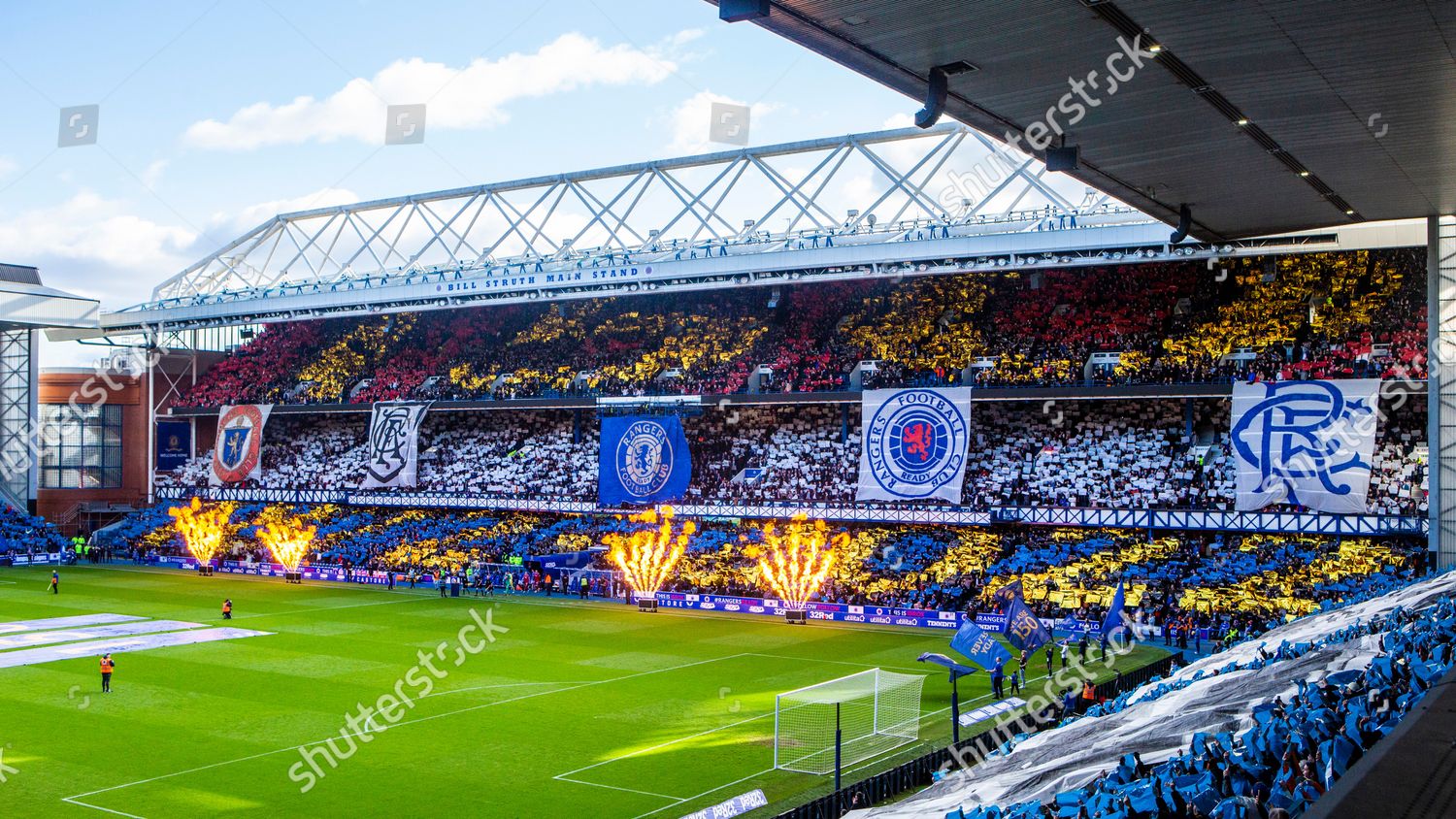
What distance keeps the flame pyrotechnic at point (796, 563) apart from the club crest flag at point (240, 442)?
111ft

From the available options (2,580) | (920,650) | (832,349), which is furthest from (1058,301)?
(2,580)

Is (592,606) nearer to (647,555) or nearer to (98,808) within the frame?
(647,555)

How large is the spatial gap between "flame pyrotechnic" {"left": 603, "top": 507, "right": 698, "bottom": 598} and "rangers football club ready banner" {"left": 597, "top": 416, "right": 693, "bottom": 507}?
2.16 meters

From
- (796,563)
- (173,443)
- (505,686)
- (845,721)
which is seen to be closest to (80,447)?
(173,443)

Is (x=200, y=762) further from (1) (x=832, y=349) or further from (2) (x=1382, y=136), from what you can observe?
(1) (x=832, y=349)

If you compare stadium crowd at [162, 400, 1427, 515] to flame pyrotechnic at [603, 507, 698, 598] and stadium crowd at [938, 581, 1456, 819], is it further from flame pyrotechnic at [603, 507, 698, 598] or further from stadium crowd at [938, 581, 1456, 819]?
stadium crowd at [938, 581, 1456, 819]

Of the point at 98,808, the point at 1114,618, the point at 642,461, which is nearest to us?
the point at 98,808

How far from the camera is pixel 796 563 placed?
44.6 meters

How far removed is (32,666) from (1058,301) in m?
40.5

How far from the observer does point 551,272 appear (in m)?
55.0

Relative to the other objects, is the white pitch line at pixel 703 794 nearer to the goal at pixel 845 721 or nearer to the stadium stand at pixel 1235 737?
the goal at pixel 845 721

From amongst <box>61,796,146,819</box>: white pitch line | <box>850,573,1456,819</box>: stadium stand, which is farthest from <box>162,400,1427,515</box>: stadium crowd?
<box>61,796,146,819</box>: white pitch line


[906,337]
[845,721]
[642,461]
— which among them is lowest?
[845,721]

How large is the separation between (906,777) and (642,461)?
1301 inches
